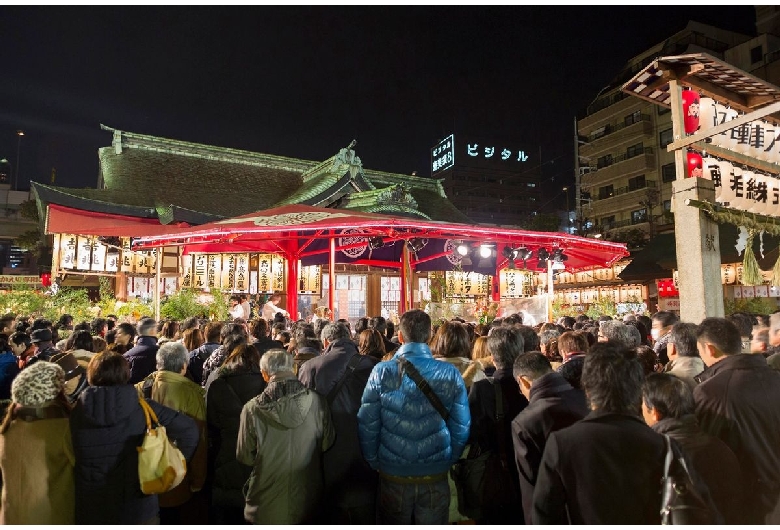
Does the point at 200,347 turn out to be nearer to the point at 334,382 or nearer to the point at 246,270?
the point at 334,382

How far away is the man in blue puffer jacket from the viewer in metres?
3.57

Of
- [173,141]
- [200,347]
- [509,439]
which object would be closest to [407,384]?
[509,439]

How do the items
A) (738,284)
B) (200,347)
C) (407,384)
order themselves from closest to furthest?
(407,384) < (200,347) < (738,284)

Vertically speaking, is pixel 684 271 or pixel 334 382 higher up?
pixel 684 271

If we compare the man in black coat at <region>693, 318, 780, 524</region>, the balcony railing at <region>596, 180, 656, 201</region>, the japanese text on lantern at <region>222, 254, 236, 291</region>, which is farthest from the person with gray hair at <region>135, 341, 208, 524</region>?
the balcony railing at <region>596, 180, 656, 201</region>

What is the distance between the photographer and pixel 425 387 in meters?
3.54

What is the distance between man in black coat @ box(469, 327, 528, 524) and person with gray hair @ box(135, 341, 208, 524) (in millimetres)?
2454

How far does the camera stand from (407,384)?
3.59m

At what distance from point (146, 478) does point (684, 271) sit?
7143 mm

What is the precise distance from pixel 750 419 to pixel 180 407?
4.46 meters

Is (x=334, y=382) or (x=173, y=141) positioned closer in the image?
(x=334, y=382)

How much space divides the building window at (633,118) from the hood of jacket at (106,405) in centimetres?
4596

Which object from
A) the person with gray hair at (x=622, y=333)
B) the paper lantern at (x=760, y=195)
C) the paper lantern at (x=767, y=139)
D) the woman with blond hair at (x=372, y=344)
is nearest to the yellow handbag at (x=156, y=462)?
the woman with blond hair at (x=372, y=344)

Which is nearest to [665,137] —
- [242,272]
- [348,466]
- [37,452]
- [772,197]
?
[772,197]
